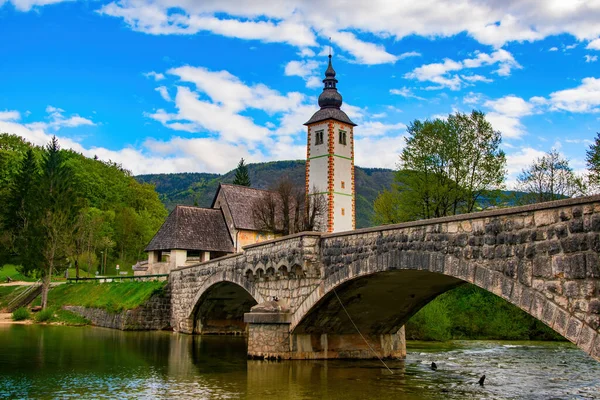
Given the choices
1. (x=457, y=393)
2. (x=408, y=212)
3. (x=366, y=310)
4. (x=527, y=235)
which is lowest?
(x=457, y=393)

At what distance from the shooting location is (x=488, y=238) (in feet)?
40.5

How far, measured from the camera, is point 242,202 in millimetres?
50750

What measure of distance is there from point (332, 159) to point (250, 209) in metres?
8.37

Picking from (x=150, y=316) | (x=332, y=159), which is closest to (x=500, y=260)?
(x=150, y=316)

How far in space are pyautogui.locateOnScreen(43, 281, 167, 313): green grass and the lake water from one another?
8.93 m

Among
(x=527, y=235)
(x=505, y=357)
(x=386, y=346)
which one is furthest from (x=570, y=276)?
(x=505, y=357)

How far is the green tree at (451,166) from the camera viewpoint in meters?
36.0

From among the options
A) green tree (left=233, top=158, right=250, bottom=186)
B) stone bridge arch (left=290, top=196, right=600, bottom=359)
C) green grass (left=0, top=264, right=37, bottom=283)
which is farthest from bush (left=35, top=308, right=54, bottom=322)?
green tree (left=233, top=158, right=250, bottom=186)

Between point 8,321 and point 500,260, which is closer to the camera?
point 500,260

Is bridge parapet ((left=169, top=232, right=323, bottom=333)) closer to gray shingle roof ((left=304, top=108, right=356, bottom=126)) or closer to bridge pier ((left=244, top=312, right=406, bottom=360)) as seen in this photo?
bridge pier ((left=244, top=312, right=406, bottom=360))

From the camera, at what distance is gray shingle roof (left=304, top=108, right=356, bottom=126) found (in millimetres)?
54156

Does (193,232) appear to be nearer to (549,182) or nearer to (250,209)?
(250,209)

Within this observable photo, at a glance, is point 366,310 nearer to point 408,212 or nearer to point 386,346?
point 386,346

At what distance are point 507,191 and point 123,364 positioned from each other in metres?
24.9
